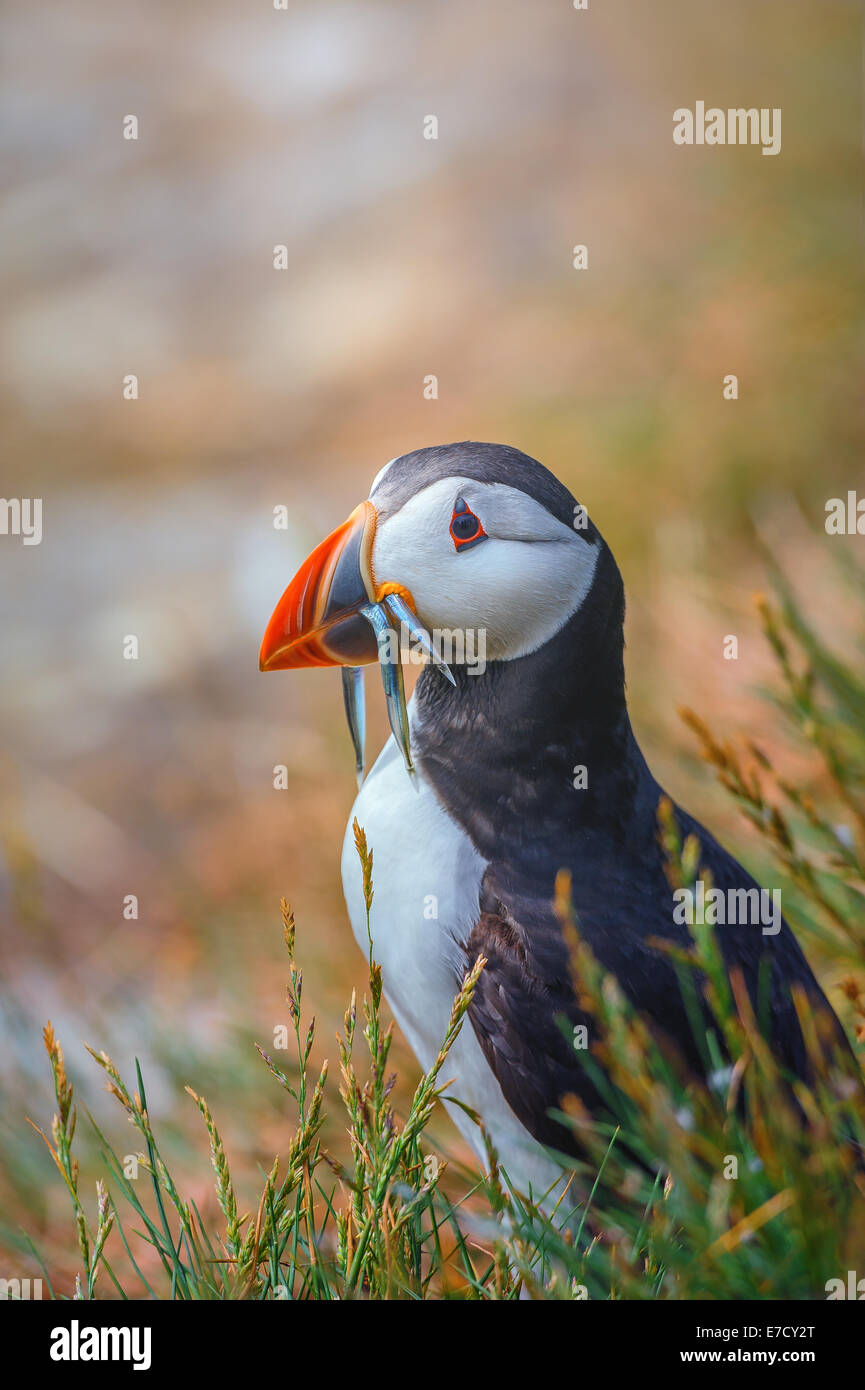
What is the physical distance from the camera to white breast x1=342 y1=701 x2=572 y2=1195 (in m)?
1.56

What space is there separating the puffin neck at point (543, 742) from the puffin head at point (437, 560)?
9cm

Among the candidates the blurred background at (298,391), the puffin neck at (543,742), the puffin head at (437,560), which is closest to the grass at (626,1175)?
the puffin neck at (543,742)

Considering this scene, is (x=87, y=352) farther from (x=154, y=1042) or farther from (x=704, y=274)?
(x=154, y=1042)

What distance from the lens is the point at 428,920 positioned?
5.11ft

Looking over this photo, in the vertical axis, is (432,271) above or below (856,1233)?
above

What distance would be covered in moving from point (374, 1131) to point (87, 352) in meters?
8.69

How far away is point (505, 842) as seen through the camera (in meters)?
1.59

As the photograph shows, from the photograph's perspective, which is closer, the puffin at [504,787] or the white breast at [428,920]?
the puffin at [504,787]

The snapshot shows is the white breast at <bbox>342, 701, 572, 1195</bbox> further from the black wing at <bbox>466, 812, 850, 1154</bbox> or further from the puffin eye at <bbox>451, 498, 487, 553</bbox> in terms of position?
the puffin eye at <bbox>451, 498, 487, 553</bbox>

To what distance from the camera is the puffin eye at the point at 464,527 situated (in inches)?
55.2

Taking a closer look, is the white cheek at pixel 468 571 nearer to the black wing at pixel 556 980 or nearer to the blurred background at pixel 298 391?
the black wing at pixel 556 980

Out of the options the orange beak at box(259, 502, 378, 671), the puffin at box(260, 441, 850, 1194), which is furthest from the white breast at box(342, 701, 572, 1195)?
the orange beak at box(259, 502, 378, 671)
